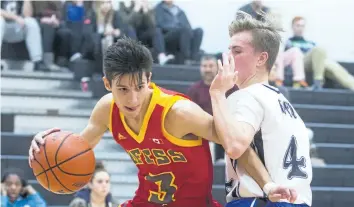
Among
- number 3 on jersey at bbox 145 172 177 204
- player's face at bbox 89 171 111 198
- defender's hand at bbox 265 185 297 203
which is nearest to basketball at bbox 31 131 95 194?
number 3 on jersey at bbox 145 172 177 204

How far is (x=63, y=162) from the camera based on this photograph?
4539 millimetres

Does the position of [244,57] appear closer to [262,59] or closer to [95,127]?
[262,59]

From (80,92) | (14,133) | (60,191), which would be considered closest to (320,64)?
(80,92)

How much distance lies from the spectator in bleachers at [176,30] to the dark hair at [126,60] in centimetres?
655

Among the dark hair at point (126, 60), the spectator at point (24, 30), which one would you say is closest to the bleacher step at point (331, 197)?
the spectator at point (24, 30)

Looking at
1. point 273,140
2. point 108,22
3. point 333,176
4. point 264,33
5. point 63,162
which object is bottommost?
point 333,176

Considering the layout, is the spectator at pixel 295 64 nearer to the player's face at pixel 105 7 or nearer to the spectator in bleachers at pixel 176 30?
the spectator in bleachers at pixel 176 30

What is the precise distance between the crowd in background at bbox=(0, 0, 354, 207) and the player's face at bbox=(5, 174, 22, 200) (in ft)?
8.71

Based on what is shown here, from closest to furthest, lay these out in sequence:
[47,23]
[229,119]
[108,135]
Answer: [229,119]
[108,135]
[47,23]

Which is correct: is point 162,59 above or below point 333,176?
above

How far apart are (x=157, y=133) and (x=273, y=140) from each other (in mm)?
616

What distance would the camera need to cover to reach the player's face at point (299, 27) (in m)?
10.9

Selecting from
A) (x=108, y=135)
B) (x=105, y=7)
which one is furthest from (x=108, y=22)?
(x=108, y=135)

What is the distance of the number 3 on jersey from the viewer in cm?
442
